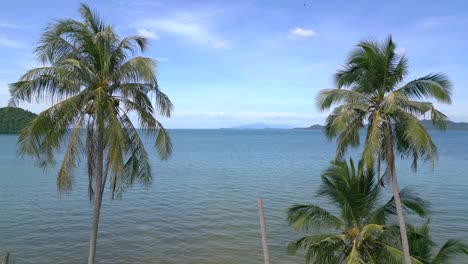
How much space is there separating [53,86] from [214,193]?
31.0 m

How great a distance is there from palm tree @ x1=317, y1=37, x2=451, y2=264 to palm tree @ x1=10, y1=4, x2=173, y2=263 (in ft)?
18.9

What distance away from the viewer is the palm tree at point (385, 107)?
1204 centimetres

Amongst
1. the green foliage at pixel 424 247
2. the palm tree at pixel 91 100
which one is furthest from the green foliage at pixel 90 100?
the green foliage at pixel 424 247

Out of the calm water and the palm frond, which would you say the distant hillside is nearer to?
the calm water

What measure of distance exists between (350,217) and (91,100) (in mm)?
9545

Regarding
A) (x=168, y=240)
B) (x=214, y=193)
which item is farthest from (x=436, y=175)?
(x=168, y=240)

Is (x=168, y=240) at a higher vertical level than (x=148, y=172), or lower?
lower

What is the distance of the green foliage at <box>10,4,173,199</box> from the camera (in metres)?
11.5

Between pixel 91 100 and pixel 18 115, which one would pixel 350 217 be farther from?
pixel 18 115


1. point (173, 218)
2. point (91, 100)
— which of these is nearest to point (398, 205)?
point (91, 100)

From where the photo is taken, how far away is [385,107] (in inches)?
477

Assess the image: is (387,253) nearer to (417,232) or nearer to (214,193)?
(417,232)

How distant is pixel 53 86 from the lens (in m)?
11.7

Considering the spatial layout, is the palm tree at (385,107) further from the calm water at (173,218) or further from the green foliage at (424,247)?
the calm water at (173,218)
